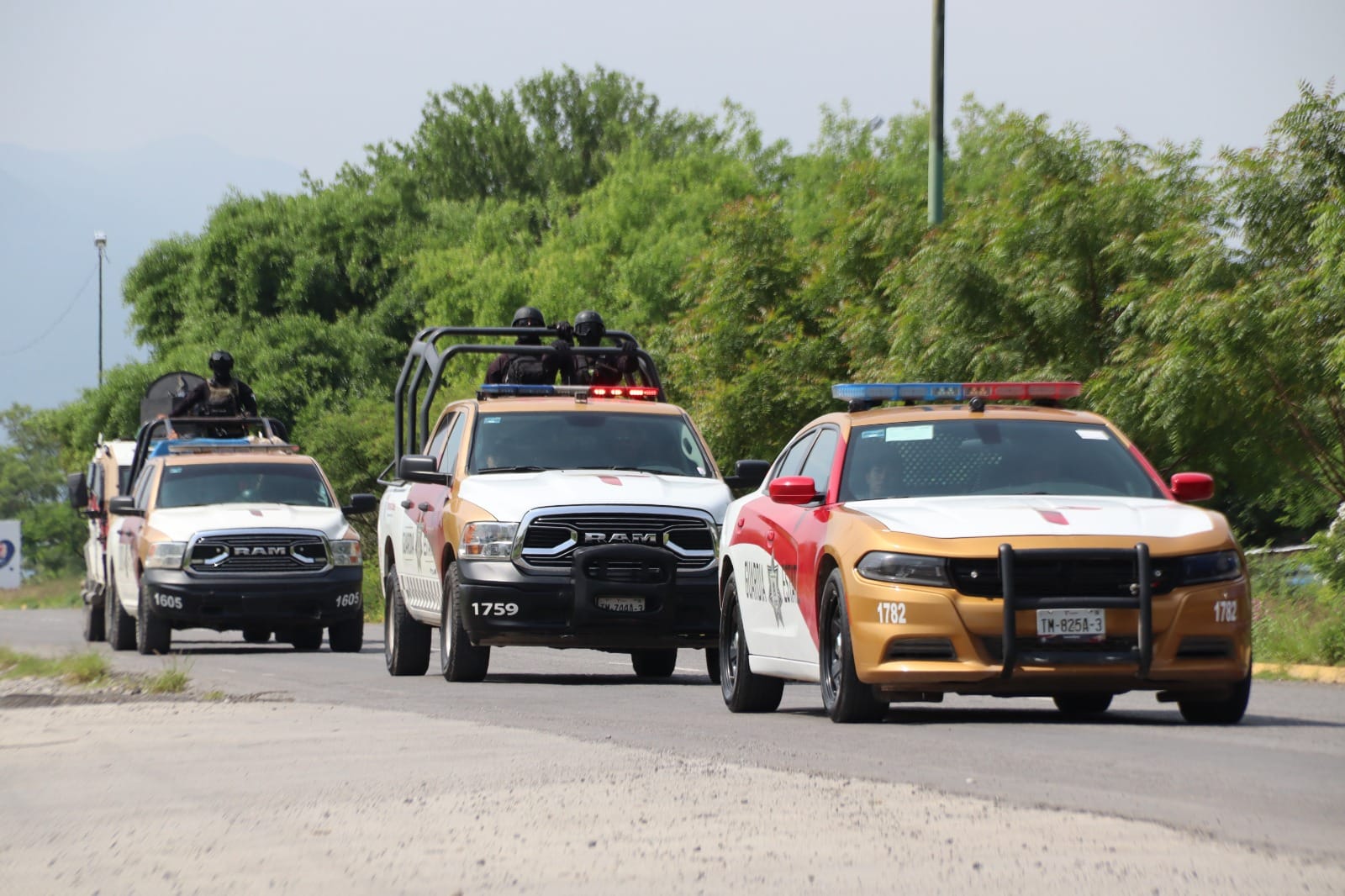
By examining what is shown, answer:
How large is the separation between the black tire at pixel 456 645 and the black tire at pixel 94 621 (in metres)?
13.3

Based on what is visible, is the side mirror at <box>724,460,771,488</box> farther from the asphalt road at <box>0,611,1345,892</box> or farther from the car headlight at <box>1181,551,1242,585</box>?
the car headlight at <box>1181,551,1242,585</box>

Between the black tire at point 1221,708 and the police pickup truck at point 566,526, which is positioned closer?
the black tire at point 1221,708

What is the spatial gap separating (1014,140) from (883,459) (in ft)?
36.4

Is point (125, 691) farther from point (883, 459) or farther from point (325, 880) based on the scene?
point (325, 880)

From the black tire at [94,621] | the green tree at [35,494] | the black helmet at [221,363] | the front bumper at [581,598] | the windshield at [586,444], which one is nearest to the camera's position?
the front bumper at [581,598]

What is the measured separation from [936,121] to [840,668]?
14553mm

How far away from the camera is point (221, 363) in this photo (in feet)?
90.0

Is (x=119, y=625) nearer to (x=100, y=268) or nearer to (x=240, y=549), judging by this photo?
(x=240, y=549)

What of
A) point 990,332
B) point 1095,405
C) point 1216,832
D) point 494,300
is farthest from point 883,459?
point 494,300

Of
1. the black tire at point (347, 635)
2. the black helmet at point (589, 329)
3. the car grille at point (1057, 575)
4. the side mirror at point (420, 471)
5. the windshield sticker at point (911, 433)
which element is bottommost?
the black tire at point (347, 635)

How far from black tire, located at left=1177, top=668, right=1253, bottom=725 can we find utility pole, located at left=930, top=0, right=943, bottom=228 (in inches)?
520

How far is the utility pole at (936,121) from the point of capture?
24605 millimetres

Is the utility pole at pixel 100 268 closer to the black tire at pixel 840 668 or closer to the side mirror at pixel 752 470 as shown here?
the side mirror at pixel 752 470

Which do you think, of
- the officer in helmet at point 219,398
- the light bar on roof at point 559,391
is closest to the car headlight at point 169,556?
the officer in helmet at point 219,398
